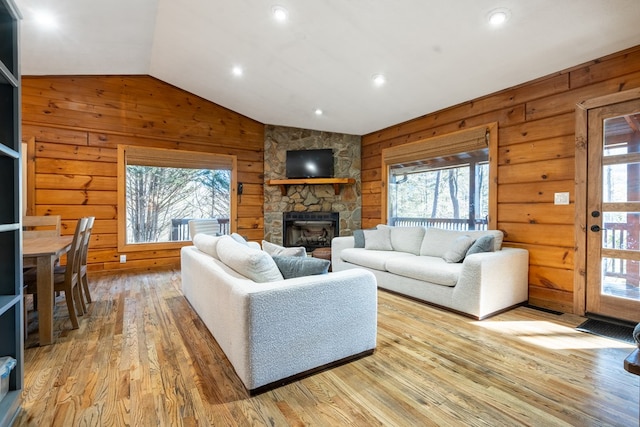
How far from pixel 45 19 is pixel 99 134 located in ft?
5.46

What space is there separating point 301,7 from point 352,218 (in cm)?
378

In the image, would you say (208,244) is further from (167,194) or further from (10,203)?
(167,194)

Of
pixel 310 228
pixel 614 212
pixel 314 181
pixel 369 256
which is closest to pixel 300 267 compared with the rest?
pixel 369 256

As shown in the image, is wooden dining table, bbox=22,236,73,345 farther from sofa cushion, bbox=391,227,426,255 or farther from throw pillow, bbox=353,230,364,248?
sofa cushion, bbox=391,227,426,255

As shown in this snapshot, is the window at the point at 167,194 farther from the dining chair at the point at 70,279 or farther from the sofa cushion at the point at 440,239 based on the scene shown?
the sofa cushion at the point at 440,239

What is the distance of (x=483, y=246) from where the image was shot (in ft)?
10.2

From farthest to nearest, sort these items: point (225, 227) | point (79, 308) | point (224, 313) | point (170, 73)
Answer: point (225, 227) < point (170, 73) < point (79, 308) < point (224, 313)

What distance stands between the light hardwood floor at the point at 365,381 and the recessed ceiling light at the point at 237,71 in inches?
129

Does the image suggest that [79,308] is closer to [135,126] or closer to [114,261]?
[114,261]

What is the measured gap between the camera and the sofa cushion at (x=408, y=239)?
13.3 feet

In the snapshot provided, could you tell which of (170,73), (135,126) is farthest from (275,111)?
(135,126)

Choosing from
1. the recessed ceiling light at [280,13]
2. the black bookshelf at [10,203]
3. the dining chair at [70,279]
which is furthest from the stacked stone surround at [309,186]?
the black bookshelf at [10,203]

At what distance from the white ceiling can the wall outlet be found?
4.17ft

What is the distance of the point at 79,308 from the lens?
286cm
